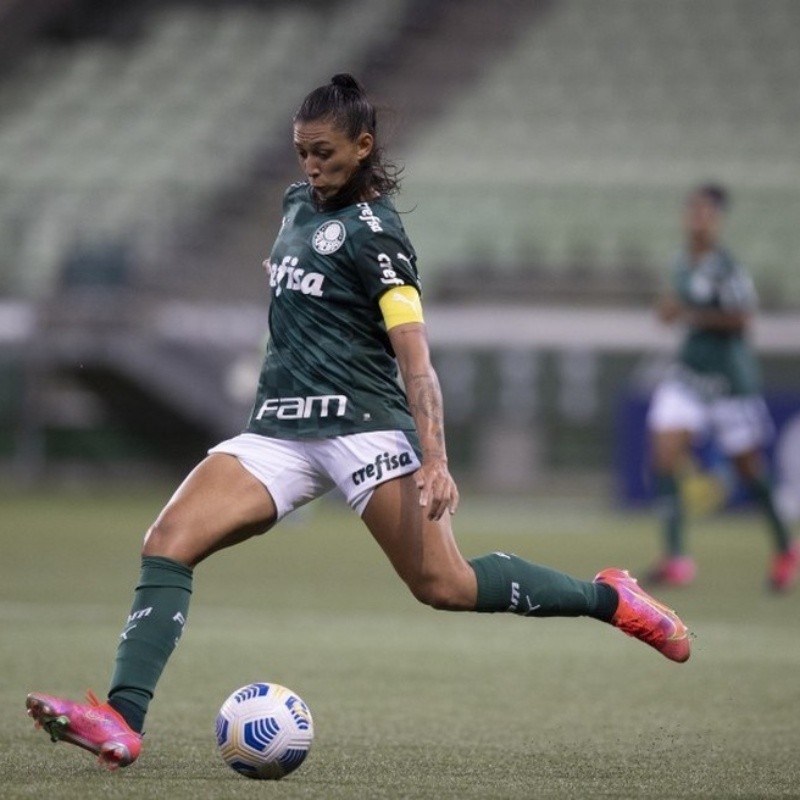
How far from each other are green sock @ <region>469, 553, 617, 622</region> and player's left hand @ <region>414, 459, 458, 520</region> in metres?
0.45

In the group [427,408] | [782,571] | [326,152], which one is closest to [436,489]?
[427,408]

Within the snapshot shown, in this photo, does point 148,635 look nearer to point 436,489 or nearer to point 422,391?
point 436,489

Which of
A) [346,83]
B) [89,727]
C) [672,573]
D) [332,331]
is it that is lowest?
[89,727]

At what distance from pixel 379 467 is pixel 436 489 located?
0.35 metres

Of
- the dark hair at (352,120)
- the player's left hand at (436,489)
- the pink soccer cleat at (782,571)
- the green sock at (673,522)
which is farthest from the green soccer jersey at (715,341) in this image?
the player's left hand at (436,489)

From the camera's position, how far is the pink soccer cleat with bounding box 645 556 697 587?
37.6 feet

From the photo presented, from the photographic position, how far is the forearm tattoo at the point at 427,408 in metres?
5.11

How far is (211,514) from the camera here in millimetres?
5203

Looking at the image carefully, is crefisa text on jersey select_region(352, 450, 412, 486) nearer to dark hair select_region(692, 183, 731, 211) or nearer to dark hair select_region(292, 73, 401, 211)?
dark hair select_region(292, 73, 401, 211)

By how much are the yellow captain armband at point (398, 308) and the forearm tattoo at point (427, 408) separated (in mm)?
163

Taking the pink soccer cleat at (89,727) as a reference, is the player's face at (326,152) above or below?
above

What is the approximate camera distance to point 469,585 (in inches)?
211

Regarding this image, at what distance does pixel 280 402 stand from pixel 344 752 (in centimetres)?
110

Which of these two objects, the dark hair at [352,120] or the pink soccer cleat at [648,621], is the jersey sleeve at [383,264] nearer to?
the dark hair at [352,120]
